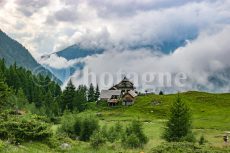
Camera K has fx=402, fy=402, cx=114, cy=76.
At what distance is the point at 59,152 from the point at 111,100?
122 m

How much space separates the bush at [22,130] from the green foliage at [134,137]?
12086 mm

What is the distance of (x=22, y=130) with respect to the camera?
94.9 feet

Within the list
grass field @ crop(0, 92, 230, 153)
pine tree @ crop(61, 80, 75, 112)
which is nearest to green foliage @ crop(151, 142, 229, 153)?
grass field @ crop(0, 92, 230, 153)

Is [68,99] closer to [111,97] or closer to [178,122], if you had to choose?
[111,97]

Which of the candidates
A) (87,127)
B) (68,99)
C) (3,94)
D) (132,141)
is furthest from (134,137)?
(68,99)

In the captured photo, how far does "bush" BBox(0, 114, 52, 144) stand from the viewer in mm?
28484

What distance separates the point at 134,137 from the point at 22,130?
1471 centimetres

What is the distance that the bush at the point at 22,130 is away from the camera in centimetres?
2848

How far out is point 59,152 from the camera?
2894 centimetres

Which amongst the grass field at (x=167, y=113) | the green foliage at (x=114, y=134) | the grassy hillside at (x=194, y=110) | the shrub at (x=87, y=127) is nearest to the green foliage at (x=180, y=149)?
the green foliage at (x=114, y=134)

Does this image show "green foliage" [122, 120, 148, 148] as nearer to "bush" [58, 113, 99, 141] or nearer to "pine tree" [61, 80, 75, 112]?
"bush" [58, 113, 99, 141]

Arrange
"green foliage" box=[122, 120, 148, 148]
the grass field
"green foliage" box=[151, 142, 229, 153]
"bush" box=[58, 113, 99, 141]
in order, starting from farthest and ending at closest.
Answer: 1. the grass field
2. "bush" box=[58, 113, 99, 141]
3. "green foliage" box=[122, 120, 148, 148]
4. "green foliage" box=[151, 142, 229, 153]

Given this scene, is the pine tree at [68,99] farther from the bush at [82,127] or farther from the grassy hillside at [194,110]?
the bush at [82,127]

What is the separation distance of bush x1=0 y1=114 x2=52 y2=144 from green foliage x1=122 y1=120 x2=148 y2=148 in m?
12.1
